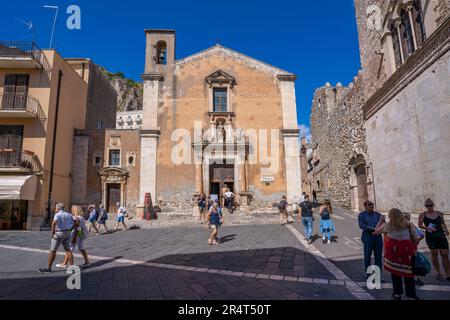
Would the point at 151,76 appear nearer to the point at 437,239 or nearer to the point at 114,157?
the point at 114,157

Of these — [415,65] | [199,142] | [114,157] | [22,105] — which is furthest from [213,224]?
[22,105]

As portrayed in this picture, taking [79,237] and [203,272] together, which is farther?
[79,237]

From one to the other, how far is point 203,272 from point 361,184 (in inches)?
536

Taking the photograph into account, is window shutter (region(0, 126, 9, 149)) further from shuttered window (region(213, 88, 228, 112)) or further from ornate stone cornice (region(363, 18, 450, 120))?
ornate stone cornice (region(363, 18, 450, 120))

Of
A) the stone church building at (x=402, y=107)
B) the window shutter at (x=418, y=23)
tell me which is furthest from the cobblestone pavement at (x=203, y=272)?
the window shutter at (x=418, y=23)

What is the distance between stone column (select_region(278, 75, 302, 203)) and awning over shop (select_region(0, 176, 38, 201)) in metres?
Result: 15.5

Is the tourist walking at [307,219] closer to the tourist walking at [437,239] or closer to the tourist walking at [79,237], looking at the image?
the tourist walking at [437,239]

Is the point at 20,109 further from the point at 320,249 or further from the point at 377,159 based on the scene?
the point at 377,159

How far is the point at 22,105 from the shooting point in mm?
16172

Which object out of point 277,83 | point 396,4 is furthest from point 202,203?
point 396,4

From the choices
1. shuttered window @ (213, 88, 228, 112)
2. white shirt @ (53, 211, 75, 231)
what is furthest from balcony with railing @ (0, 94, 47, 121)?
white shirt @ (53, 211, 75, 231)

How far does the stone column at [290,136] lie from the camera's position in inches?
697

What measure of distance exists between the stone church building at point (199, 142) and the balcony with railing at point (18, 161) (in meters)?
3.05

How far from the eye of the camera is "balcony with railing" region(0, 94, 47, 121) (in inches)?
629
